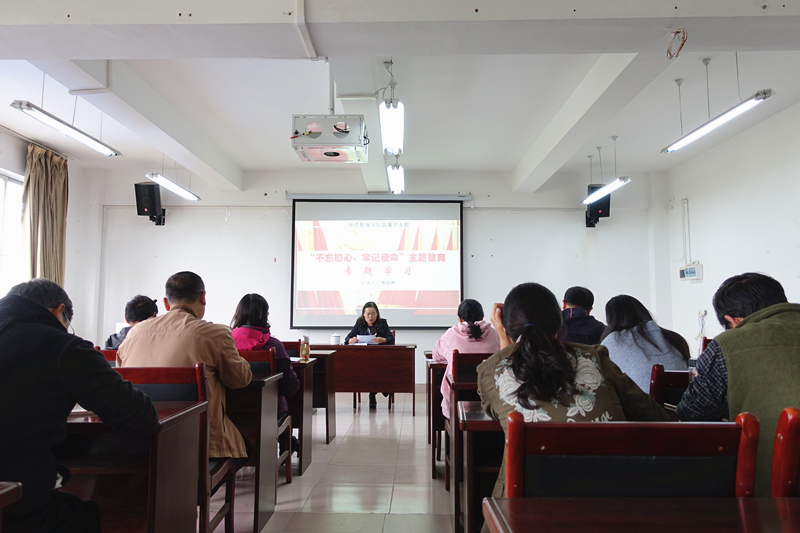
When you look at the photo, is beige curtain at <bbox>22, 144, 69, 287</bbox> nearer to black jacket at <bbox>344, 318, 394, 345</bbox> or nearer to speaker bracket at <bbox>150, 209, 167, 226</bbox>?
speaker bracket at <bbox>150, 209, 167, 226</bbox>

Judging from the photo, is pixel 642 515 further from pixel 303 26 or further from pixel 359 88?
pixel 359 88

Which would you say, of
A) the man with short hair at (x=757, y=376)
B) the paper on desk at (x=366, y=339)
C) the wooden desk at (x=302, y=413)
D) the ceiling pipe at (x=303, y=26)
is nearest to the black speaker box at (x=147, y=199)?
the paper on desk at (x=366, y=339)

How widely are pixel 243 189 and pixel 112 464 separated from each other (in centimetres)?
611

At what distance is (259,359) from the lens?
270 centimetres

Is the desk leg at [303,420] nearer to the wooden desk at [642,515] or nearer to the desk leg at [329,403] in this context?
the desk leg at [329,403]

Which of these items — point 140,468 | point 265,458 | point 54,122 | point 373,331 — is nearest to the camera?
point 140,468

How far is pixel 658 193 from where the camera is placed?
7059 millimetres

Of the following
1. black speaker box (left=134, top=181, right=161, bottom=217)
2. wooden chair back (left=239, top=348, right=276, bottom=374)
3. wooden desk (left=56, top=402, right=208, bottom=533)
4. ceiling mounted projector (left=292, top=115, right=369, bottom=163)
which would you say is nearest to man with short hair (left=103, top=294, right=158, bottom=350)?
wooden chair back (left=239, top=348, right=276, bottom=374)

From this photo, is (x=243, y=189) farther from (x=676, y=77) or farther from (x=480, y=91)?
(x=676, y=77)

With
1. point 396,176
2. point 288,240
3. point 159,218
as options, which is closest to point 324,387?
point 396,176

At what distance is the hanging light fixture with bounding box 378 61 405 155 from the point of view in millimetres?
3688

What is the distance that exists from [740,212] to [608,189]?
1394 millimetres

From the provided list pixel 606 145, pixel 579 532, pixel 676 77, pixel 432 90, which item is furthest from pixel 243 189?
pixel 579 532

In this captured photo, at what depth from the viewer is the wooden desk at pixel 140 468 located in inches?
56.8
